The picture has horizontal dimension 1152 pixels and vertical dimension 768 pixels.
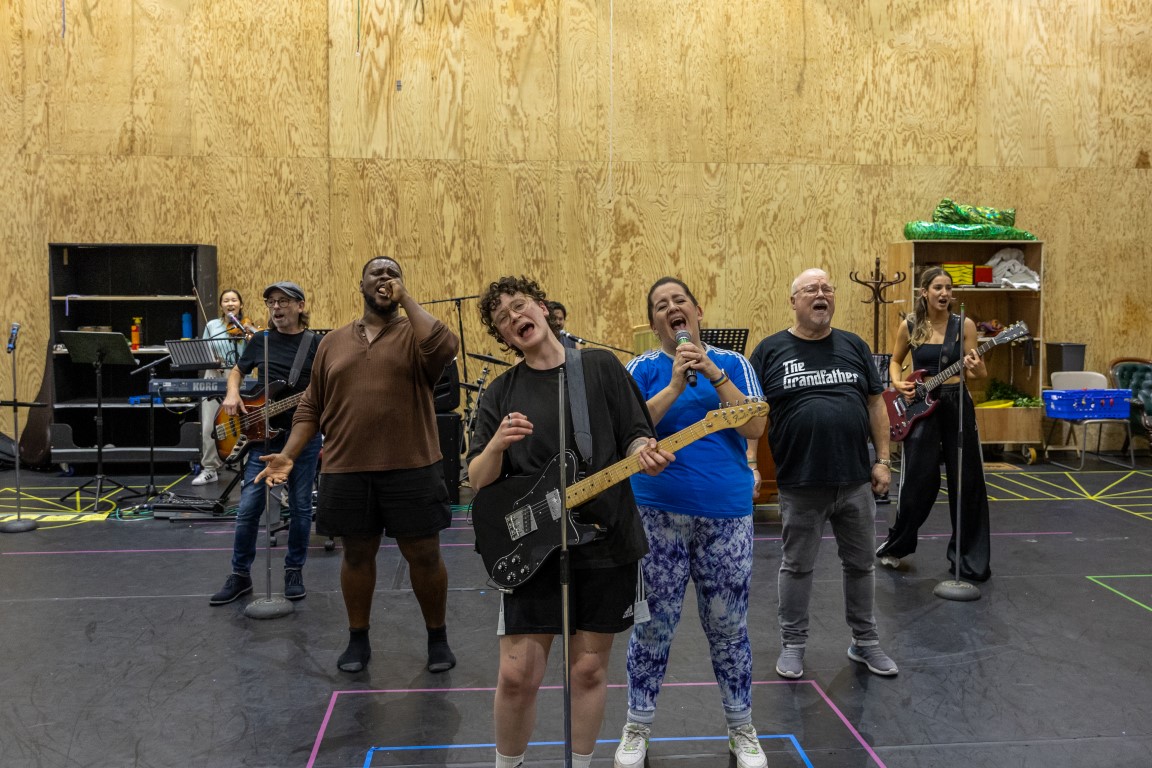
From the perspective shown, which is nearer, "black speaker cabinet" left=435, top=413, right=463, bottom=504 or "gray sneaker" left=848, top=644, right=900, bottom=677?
"gray sneaker" left=848, top=644, right=900, bottom=677

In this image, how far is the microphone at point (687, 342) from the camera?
3277 millimetres

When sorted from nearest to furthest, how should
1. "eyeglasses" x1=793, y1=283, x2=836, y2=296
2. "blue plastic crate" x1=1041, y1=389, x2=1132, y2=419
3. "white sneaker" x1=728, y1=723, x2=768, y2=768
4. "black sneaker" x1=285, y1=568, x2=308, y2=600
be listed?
"white sneaker" x1=728, y1=723, x2=768, y2=768, "eyeglasses" x1=793, y1=283, x2=836, y2=296, "black sneaker" x1=285, y1=568, x2=308, y2=600, "blue plastic crate" x1=1041, y1=389, x2=1132, y2=419

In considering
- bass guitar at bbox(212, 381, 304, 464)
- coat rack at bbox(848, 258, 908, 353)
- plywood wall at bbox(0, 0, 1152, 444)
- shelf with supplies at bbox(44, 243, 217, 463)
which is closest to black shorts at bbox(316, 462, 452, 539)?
bass guitar at bbox(212, 381, 304, 464)

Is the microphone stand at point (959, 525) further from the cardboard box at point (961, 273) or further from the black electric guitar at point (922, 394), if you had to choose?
the cardboard box at point (961, 273)

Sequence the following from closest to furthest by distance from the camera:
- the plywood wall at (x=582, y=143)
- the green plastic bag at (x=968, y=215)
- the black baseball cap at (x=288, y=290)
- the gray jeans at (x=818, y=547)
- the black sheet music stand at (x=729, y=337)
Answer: the gray jeans at (x=818, y=547) → the black baseball cap at (x=288, y=290) → the black sheet music stand at (x=729, y=337) → the plywood wall at (x=582, y=143) → the green plastic bag at (x=968, y=215)

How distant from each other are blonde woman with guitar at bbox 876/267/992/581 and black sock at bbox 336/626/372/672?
3.39m

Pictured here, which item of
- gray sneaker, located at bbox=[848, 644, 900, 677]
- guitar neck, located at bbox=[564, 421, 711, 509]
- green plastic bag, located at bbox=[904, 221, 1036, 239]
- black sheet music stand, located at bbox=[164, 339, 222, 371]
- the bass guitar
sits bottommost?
gray sneaker, located at bbox=[848, 644, 900, 677]

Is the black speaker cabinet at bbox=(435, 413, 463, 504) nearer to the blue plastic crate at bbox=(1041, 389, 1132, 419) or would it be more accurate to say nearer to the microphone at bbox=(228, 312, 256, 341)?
the microphone at bbox=(228, 312, 256, 341)

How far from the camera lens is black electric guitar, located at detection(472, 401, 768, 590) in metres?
2.94

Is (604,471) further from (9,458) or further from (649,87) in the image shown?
(9,458)

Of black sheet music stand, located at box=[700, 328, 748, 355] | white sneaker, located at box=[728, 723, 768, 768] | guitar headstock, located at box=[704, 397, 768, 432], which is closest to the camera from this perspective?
guitar headstock, located at box=[704, 397, 768, 432]

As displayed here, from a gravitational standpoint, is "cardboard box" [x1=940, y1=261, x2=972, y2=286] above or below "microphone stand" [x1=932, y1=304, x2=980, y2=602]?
above

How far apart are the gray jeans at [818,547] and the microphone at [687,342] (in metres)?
1.19

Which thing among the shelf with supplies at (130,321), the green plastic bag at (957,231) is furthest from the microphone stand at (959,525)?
the shelf with supplies at (130,321)
